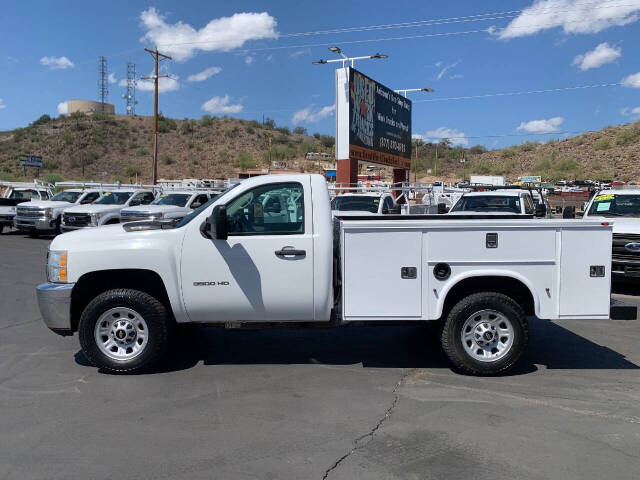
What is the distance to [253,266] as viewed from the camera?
577 cm

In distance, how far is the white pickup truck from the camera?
5.74 metres

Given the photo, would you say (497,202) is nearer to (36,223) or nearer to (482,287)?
(482,287)

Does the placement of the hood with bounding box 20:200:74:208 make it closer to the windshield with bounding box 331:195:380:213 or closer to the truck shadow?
the windshield with bounding box 331:195:380:213

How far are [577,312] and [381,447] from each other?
2708 millimetres

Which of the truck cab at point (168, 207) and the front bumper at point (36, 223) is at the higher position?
the truck cab at point (168, 207)

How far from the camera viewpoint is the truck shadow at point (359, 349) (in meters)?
6.46

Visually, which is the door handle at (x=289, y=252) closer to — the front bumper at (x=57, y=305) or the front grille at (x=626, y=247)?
the front bumper at (x=57, y=305)

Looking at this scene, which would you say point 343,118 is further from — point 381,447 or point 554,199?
point 554,199

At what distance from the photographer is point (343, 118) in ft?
73.8

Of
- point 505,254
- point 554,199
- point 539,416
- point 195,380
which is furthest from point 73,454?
point 554,199

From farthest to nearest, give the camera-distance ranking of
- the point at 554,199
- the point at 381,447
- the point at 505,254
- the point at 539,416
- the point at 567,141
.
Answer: the point at 567,141, the point at 554,199, the point at 505,254, the point at 539,416, the point at 381,447

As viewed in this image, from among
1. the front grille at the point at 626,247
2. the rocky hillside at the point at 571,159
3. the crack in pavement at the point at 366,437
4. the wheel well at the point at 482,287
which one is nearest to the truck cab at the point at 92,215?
the front grille at the point at 626,247

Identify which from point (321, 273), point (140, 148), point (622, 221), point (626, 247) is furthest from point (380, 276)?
point (140, 148)

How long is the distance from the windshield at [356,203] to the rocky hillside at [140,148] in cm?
4666
